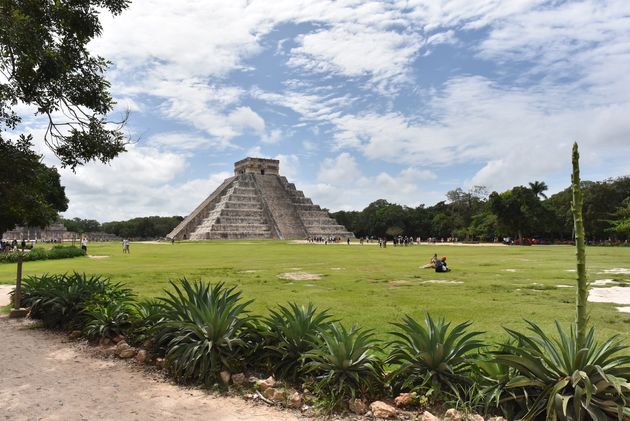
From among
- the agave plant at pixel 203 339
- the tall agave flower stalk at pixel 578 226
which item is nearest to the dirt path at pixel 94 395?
the agave plant at pixel 203 339

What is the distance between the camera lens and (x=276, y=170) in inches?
3410

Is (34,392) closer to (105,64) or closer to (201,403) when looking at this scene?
(201,403)

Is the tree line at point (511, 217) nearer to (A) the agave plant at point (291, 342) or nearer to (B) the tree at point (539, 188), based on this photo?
(B) the tree at point (539, 188)

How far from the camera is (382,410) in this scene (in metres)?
4.23

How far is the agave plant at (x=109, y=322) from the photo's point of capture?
274 inches

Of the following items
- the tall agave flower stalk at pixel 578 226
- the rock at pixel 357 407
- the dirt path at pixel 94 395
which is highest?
the tall agave flower stalk at pixel 578 226

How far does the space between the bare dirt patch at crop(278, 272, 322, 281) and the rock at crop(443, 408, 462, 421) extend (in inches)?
407

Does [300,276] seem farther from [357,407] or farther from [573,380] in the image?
[573,380]

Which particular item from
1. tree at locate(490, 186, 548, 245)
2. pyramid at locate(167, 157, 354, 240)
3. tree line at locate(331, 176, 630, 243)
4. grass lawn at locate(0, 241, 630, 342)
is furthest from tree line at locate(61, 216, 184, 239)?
grass lawn at locate(0, 241, 630, 342)

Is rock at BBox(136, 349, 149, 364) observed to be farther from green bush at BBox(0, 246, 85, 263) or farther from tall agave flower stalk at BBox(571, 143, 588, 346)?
green bush at BBox(0, 246, 85, 263)

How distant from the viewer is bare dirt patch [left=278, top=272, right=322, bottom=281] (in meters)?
14.3

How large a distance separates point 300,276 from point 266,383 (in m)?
10.3

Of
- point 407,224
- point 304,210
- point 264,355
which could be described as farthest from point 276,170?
point 264,355

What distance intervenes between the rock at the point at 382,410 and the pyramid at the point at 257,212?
58.1 metres
